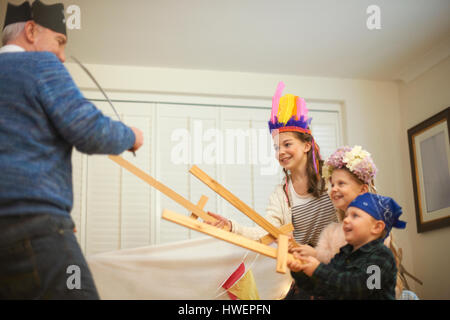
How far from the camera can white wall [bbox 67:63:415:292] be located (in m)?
3.98

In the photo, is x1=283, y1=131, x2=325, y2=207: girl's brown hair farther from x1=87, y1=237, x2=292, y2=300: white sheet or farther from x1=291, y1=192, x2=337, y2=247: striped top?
x1=87, y1=237, x2=292, y2=300: white sheet

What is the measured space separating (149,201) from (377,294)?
2.41 metres

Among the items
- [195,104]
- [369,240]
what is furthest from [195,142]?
[369,240]

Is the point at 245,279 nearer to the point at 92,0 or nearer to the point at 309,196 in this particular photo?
the point at 309,196

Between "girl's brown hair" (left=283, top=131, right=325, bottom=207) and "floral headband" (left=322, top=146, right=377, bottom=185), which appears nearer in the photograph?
"floral headband" (left=322, top=146, right=377, bottom=185)

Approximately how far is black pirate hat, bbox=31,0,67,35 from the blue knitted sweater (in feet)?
0.72

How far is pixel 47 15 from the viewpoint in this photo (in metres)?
1.58

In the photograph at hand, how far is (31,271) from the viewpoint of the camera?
1262 millimetres

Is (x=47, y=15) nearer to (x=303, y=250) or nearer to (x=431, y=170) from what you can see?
(x=303, y=250)

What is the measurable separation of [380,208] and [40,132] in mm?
1278

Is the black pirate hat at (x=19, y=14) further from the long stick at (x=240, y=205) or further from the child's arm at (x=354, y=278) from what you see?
the child's arm at (x=354, y=278)

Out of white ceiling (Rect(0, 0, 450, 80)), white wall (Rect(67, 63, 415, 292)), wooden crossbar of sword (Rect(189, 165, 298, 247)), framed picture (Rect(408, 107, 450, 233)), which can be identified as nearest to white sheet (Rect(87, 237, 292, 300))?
wooden crossbar of sword (Rect(189, 165, 298, 247))

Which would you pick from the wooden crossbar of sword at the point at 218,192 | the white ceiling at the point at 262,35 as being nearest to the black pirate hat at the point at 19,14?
the wooden crossbar of sword at the point at 218,192

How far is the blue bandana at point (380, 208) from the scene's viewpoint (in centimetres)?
192
